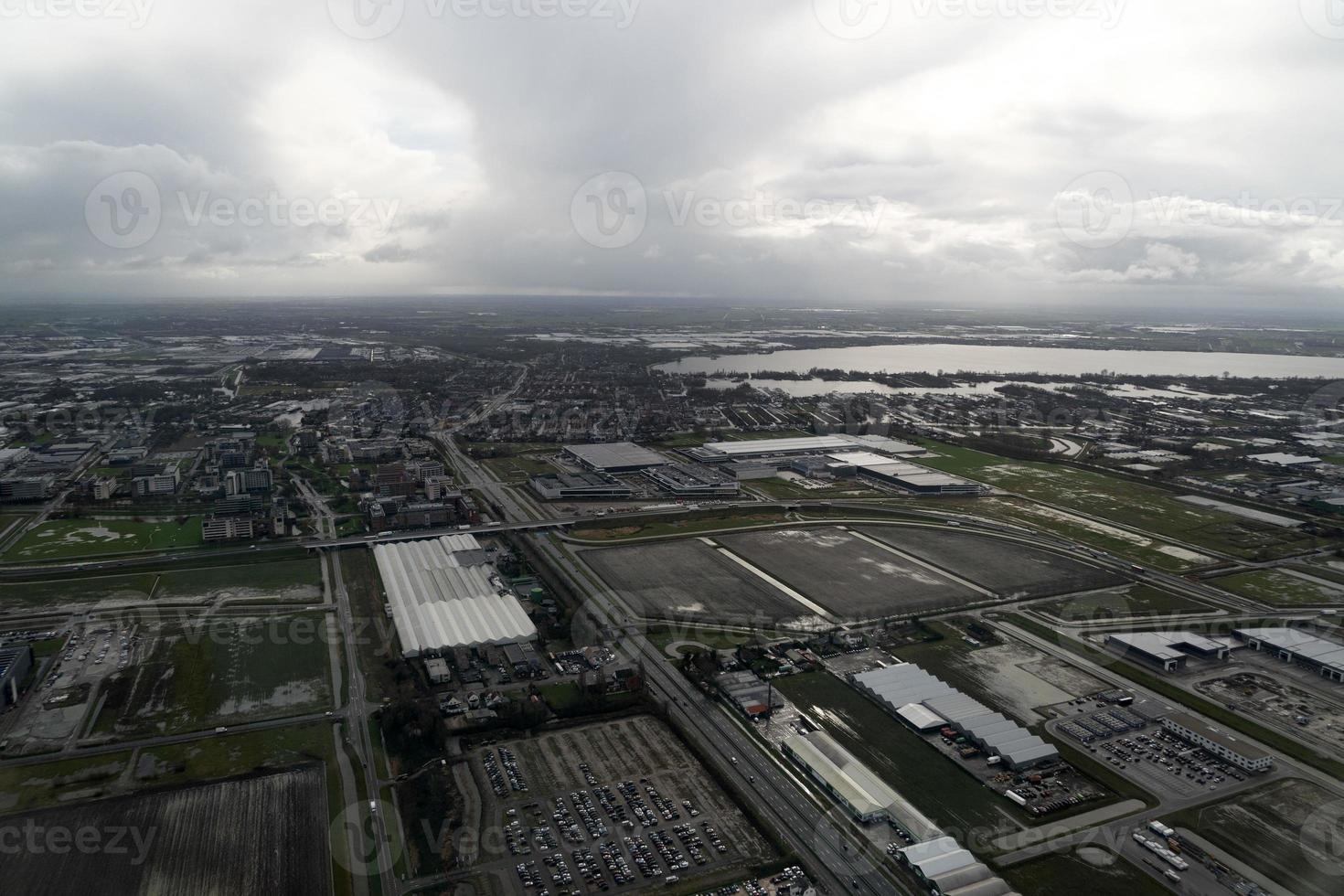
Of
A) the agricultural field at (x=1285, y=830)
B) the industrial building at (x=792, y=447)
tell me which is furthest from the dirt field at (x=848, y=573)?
the industrial building at (x=792, y=447)

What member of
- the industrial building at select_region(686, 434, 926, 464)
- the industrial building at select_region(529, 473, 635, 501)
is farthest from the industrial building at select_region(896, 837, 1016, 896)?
the industrial building at select_region(686, 434, 926, 464)

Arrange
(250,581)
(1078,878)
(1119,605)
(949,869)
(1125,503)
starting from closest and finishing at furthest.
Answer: (949,869) < (1078,878) < (1119,605) < (250,581) < (1125,503)

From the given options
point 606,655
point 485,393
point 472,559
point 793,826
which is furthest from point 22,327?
point 793,826

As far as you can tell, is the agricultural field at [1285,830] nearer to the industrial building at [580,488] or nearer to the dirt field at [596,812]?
the dirt field at [596,812]

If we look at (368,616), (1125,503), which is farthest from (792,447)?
(368,616)

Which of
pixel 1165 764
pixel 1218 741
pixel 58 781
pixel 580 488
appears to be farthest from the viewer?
pixel 580 488

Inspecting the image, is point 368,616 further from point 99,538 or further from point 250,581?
point 99,538

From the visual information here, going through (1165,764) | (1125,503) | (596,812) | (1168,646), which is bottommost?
(596,812)
